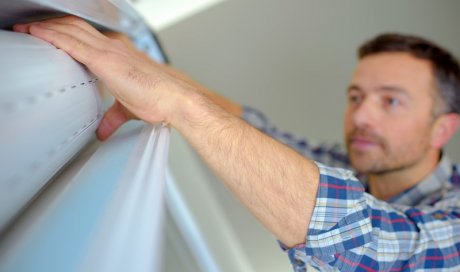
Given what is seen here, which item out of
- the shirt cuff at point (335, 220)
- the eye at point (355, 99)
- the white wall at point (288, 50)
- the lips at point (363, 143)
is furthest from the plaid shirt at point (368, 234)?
the white wall at point (288, 50)

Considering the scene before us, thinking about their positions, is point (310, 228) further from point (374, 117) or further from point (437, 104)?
point (437, 104)

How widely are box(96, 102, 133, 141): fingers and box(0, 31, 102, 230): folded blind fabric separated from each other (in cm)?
13

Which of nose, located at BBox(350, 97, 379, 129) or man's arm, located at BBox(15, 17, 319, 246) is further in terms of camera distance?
nose, located at BBox(350, 97, 379, 129)

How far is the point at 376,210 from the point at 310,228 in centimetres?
17

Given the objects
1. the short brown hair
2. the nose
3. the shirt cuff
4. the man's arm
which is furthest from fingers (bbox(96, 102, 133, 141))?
the short brown hair

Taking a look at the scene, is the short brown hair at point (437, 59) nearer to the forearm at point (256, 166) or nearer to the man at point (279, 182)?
the man at point (279, 182)

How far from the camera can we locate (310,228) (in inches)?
21.6

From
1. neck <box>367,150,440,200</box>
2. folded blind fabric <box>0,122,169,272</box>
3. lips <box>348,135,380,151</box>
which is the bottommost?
neck <box>367,150,440,200</box>

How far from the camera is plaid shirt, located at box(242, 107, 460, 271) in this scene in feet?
1.84

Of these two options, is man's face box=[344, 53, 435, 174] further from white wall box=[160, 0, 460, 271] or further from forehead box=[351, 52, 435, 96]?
white wall box=[160, 0, 460, 271]

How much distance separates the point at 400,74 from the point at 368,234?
685mm

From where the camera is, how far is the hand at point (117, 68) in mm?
412

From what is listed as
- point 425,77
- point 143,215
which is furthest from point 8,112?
point 425,77

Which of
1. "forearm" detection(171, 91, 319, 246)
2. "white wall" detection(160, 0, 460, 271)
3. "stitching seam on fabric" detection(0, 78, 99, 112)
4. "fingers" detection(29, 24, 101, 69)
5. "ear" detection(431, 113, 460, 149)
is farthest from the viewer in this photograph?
"white wall" detection(160, 0, 460, 271)
